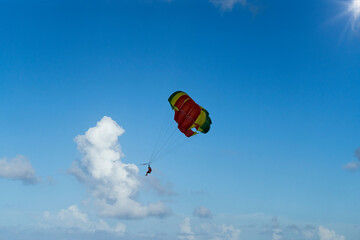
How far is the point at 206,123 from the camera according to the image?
51.4 metres

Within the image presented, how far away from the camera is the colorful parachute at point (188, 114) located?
4962 cm

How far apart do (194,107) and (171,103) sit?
3746mm

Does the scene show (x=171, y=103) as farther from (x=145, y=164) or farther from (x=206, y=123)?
(x=145, y=164)

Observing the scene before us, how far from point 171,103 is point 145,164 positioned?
968cm

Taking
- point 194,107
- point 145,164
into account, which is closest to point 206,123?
point 194,107

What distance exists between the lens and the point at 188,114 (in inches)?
1954

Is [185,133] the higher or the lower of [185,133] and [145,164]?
the higher

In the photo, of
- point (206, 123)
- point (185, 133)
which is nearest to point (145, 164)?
point (185, 133)

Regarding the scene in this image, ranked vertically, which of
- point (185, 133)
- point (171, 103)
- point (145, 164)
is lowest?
point (145, 164)

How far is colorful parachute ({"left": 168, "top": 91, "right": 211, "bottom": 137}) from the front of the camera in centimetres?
4962

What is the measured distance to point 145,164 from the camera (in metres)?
50.7

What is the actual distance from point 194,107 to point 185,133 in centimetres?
458

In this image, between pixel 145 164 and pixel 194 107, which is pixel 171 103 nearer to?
pixel 194 107

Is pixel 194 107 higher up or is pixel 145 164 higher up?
pixel 194 107
